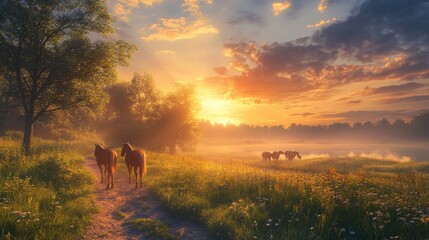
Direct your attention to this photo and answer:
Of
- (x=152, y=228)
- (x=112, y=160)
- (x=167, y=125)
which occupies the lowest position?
(x=152, y=228)

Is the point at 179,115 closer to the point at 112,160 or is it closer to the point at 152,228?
the point at 112,160

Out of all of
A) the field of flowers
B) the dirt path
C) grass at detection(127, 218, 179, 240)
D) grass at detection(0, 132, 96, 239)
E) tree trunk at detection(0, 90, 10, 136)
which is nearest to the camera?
grass at detection(0, 132, 96, 239)

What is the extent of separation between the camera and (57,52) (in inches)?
953

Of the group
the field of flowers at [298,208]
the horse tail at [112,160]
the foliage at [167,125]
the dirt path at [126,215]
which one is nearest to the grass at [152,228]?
the dirt path at [126,215]

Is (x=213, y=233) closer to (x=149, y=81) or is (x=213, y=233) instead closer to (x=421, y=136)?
(x=149, y=81)

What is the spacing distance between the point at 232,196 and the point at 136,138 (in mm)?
48028

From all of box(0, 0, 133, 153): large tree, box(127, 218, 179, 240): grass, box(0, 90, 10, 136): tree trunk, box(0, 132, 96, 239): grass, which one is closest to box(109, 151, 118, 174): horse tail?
box(0, 132, 96, 239): grass

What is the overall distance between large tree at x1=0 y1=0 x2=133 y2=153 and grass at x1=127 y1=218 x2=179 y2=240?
1856cm

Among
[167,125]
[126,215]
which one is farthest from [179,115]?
[126,215]

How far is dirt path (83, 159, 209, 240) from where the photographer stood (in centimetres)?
857

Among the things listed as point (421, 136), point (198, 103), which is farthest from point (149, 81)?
point (421, 136)

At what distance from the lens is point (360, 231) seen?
772cm

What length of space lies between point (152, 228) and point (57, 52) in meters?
21.2

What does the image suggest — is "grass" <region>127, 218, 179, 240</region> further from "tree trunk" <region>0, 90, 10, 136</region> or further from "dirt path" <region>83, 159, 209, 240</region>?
"tree trunk" <region>0, 90, 10, 136</region>
